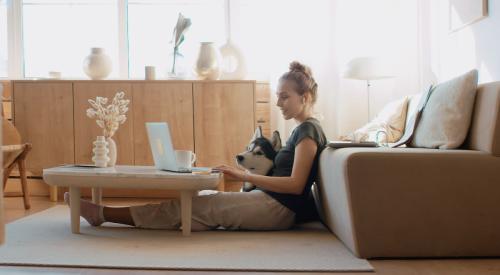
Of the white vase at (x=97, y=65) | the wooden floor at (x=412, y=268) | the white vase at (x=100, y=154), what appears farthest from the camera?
the white vase at (x=97, y=65)

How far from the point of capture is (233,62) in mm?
4777

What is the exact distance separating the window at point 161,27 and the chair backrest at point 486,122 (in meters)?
3.13

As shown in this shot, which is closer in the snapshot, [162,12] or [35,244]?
[35,244]

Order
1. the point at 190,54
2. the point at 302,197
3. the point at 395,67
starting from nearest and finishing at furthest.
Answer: the point at 302,197 < the point at 395,67 < the point at 190,54

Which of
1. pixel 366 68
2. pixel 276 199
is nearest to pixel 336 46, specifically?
pixel 366 68

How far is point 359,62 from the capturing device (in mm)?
4309

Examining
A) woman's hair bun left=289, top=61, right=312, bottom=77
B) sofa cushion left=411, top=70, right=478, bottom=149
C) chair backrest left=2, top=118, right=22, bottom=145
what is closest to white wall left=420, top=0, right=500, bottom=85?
sofa cushion left=411, top=70, right=478, bottom=149

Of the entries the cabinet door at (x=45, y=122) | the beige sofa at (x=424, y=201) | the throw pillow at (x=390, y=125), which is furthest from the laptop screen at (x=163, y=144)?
the cabinet door at (x=45, y=122)

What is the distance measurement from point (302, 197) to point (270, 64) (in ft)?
7.56

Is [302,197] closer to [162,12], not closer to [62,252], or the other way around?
[62,252]

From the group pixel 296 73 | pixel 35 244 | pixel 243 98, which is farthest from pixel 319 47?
pixel 35 244

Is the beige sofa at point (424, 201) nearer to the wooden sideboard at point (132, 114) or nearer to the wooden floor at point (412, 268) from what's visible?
the wooden floor at point (412, 268)

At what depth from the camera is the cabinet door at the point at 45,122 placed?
445 cm

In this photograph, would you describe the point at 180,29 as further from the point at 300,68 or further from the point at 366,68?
the point at 300,68
